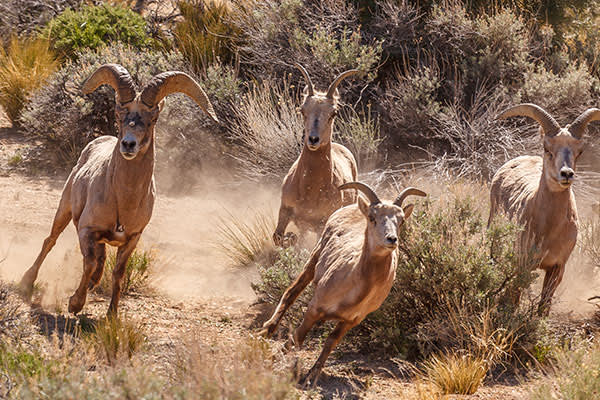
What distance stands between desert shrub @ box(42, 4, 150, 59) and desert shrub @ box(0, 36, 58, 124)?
0.38 m

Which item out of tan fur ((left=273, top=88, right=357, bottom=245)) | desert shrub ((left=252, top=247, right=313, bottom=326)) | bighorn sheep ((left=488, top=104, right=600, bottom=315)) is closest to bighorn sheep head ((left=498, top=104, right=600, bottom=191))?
bighorn sheep ((left=488, top=104, right=600, bottom=315))

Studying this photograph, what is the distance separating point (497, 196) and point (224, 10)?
8400mm

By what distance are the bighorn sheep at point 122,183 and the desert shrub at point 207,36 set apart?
690 centimetres

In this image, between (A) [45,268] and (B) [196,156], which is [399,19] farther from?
(A) [45,268]

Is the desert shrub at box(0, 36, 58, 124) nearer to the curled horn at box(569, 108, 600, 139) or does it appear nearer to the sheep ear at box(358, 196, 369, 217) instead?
the sheep ear at box(358, 196, 369, 217)

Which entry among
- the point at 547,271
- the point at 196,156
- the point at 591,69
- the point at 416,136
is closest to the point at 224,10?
the point at 196,156

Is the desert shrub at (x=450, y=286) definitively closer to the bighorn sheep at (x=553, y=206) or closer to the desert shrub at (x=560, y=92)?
the bighorn sheep at (x=553, y=206)

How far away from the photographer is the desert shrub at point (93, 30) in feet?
50.1

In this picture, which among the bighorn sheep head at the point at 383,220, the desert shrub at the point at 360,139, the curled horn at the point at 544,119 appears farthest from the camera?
the desert shrub at the point at 360,139

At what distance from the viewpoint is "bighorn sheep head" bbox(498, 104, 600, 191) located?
303 inches

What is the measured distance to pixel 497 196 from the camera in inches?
366

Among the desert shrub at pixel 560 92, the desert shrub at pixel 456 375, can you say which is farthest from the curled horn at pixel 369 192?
the desert shrub at pixel 560 92

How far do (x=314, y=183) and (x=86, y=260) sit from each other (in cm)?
289

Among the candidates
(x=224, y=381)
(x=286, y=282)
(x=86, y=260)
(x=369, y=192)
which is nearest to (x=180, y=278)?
(x=286, y=282)
